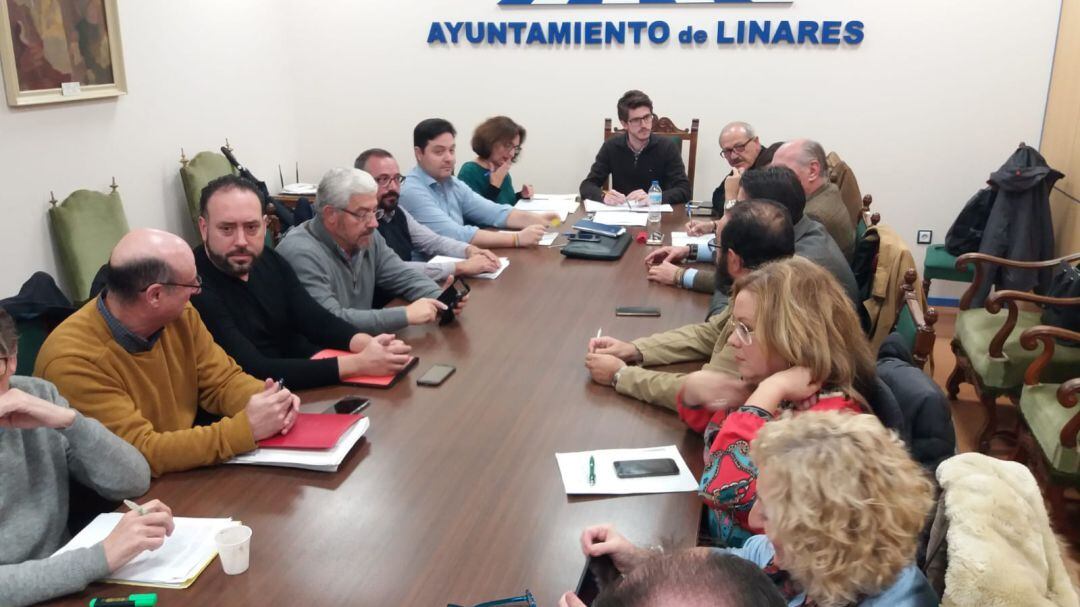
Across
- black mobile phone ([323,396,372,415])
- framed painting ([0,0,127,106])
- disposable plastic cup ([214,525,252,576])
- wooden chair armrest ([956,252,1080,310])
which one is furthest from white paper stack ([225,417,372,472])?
wooden chair armrest ([956,252,1080,310])

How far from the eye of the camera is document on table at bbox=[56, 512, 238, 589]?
1.42 meters

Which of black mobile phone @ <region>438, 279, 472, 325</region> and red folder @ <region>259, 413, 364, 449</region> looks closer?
red folder @ <region>259, 413, 364, 449</region>

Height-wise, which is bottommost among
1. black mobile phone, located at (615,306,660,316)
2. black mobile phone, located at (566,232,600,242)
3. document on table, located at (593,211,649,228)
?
black mobile phone, located at (615,306,660,316)

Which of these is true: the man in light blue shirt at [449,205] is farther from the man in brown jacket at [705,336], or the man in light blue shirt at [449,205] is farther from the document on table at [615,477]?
the document on table at [615,477]

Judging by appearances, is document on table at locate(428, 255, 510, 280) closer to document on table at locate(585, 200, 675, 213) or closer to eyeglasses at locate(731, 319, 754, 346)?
document on table at locate(585, 200, 675, 213)

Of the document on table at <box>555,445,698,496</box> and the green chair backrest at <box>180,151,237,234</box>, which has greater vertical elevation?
the green chair backrest at <box>180,151,237,234</box>

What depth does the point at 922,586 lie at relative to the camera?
4.06ft

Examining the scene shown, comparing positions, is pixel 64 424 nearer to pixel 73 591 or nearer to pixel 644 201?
pixel 73 591

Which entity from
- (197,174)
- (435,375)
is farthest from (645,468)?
(197,174)

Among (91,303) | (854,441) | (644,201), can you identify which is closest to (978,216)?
(644,201)

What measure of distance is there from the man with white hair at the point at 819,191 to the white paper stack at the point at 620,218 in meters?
0.82

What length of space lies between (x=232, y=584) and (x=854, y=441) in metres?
1.05

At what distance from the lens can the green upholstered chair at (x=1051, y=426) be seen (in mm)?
2676

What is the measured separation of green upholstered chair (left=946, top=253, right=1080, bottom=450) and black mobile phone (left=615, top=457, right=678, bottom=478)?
6.56 feet
